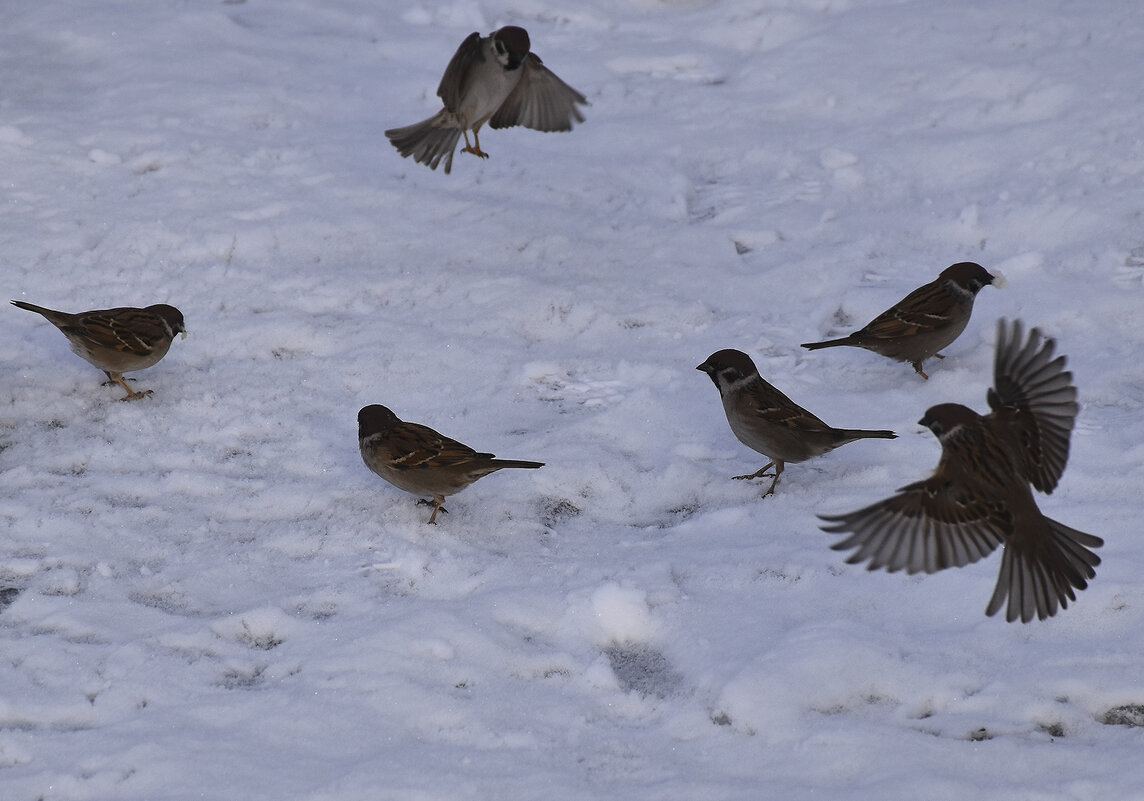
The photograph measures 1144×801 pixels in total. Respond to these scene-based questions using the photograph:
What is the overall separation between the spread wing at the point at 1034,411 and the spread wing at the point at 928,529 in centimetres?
41

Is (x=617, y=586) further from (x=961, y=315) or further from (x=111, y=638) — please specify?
(x=961, y=315)

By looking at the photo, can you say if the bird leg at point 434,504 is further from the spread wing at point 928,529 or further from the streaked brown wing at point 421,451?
the spread wing at point 928,529

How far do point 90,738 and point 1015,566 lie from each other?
2780 mm

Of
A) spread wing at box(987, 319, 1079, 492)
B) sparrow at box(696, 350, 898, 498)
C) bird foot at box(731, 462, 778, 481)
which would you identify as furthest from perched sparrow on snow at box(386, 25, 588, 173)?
spread wing at box(987, 319, 1079, 492)

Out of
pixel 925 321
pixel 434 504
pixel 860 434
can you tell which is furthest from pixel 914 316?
pixel 434 504

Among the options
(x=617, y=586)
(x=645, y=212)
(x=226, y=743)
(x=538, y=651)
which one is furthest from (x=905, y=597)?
(x=645, y=212)

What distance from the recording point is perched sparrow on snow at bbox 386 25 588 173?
6348mm

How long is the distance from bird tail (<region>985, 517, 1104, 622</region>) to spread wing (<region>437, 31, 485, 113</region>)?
4.07 meters

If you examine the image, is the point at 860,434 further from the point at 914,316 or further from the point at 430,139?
the point at 430,139

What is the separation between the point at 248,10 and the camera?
361 inches

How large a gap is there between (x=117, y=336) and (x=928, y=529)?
3.54 m

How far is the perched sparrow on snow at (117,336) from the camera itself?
5164mm

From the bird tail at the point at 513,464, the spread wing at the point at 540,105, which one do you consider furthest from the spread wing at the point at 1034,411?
the spread wing at the point at 540,105

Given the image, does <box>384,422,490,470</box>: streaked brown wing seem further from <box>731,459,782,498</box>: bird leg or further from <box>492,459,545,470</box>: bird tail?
<box>731,459,782,498</box>: bird leg
